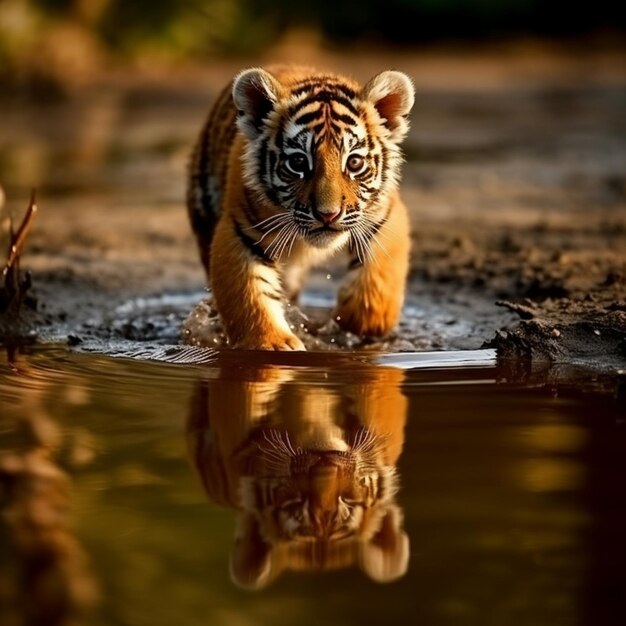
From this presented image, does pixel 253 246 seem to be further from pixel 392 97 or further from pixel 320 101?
pixel 392 97

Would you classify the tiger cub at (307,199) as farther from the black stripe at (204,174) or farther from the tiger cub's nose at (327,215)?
the black stripe at (204,174)

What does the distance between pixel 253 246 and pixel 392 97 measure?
2.74 ft

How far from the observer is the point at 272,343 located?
218 inches

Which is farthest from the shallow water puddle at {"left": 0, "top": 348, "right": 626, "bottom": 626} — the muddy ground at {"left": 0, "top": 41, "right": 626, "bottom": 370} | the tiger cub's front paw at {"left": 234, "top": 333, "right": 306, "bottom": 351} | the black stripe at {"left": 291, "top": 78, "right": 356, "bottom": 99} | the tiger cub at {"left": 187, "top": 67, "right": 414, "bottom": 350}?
the black stripe at {"left": 291, "top": 78, "right": 356, "bottom": 99}

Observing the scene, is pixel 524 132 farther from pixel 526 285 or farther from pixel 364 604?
pixel 364 604

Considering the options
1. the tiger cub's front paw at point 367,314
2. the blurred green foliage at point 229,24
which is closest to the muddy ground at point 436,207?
the tiger cub's front paw at point 367,314

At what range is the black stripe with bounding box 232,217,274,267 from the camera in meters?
5.62

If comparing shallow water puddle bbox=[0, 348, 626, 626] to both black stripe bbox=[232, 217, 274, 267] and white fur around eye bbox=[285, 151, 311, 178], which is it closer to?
black stripe bbox=[232, 217, 274, 267]

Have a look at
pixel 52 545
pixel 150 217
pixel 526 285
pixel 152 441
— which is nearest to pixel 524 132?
pixel 150 217

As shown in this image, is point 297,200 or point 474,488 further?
point 297,200

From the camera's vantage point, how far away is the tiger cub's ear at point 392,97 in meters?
5.61

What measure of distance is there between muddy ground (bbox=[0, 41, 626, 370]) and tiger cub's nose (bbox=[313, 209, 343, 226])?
75cm

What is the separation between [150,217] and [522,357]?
4700mm

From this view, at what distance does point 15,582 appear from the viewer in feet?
9.87
